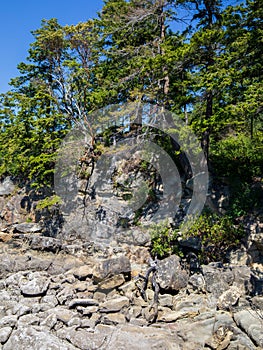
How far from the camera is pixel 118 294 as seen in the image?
8.16 m

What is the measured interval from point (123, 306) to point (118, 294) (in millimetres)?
794

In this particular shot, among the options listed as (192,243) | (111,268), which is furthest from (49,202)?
(192,243)

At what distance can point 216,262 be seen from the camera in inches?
348

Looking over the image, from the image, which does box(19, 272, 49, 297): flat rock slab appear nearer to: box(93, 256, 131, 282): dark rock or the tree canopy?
box(93, 256, 131, 282): dark rock

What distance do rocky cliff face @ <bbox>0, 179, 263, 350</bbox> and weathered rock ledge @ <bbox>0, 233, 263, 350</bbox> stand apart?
22 mm

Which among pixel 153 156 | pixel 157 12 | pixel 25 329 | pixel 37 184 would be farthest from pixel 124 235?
pixel 157 12

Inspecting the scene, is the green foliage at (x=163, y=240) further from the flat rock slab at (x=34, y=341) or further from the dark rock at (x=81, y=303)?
the flat rock slab at (x=34, y=341)

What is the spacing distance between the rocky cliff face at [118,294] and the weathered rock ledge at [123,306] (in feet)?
0.07

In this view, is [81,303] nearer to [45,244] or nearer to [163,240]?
[163,240]

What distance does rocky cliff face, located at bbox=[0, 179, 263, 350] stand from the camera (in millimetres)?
5930

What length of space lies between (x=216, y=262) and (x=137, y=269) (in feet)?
8.53

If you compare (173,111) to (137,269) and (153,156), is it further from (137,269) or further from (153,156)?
(137,269)

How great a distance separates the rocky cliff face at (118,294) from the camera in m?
5.93

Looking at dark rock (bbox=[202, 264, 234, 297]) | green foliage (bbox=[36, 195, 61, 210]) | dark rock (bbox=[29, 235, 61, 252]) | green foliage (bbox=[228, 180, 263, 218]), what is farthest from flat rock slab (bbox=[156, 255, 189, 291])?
green foliage (bbox=[36, 195, 61, 210])
